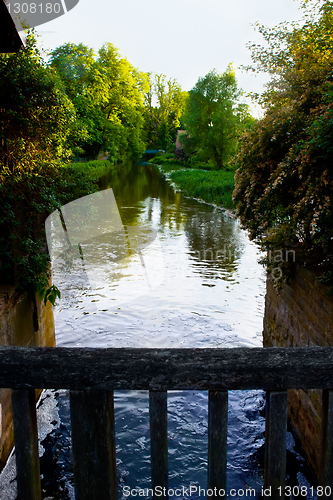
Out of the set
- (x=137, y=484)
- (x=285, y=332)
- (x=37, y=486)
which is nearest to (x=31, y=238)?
(x=137, y=484)

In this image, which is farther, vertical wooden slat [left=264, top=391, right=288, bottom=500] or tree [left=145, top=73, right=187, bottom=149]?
tree [left=145, top=73, right=187, bottom=149]

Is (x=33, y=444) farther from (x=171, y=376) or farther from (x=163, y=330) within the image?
(x=163, y=330)

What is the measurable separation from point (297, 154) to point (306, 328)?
1746mm

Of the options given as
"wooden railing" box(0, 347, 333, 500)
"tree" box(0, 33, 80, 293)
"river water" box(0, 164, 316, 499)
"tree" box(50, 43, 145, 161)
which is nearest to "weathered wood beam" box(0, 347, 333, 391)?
"wooden railing" box(0, 347, 333, 500)

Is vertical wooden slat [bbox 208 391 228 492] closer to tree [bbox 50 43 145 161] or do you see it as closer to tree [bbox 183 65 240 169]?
tree [bbox 50 43 145 161]

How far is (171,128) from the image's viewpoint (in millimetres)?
98500

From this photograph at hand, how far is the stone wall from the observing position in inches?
141

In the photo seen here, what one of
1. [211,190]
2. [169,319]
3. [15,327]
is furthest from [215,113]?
[15,327]

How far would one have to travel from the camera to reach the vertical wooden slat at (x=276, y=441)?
57.1 inches

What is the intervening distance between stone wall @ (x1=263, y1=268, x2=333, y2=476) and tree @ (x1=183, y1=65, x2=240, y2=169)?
39.2 metres

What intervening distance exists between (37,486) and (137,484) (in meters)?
2.66

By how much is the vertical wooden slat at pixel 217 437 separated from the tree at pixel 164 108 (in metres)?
98.3

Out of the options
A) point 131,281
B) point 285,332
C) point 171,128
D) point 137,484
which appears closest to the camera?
point 137,484

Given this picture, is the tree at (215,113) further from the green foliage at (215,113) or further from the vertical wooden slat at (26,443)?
the vertical wooden slat at (26,443)
